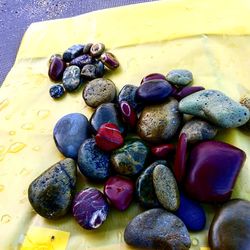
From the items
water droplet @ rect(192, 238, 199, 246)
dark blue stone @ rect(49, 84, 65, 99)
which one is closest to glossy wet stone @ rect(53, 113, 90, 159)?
dark blue stone @ rect(49, 84, 65, 99)

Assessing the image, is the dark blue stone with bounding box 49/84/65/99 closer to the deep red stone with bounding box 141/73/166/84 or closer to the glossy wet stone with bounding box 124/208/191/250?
the deep red stone with bounding box 141/73/166/84

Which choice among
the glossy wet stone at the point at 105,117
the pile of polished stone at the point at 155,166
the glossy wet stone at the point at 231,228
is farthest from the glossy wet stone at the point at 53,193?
the glossy wet stone at the point at 231,228

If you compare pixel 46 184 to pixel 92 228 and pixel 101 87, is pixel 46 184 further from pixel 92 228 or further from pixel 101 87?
pixel 101 87

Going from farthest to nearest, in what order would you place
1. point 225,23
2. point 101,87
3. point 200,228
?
point 225,23 → point 101,87 → point 200,228

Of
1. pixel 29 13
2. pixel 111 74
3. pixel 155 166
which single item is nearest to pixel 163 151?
pixel 155 166

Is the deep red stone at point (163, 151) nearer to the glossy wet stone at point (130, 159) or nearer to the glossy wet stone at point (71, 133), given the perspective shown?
the glossy wet stone at point (130, 159)

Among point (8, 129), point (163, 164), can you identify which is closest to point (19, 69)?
point (8, 129)
